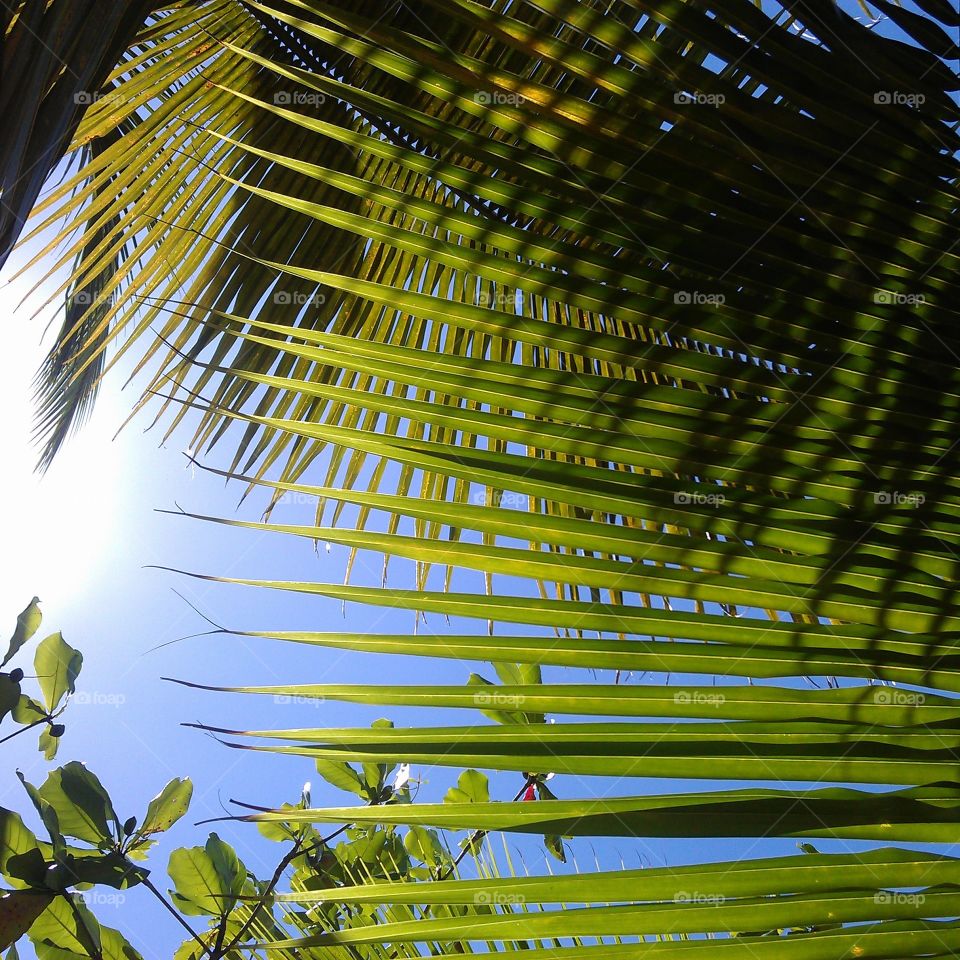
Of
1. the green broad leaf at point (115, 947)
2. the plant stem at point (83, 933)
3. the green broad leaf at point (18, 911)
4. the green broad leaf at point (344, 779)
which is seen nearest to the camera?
the green broad leaf at point (18, 911)

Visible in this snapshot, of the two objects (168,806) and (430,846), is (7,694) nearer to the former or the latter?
(168,806)

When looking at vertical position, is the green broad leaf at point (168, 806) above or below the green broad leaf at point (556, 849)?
below

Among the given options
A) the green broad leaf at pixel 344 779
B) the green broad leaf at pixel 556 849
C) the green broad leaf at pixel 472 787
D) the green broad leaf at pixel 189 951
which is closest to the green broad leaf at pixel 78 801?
the green broad leaf at pixel 189 951

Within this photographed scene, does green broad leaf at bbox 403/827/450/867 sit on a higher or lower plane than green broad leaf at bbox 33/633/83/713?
lower

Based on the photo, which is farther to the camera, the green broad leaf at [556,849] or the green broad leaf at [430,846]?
the green broad leaf at [556,849]

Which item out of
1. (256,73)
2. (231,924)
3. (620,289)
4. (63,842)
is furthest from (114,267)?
(620,289)

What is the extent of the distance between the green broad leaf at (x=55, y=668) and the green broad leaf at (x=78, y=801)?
0.18 meters

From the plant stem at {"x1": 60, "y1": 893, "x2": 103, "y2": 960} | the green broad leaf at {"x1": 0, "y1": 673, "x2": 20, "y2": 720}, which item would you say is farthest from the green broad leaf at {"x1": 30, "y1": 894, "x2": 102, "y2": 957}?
the green broad leaf at {"x1": 0, "y1": 673, "x2": 20, "y2": 720}

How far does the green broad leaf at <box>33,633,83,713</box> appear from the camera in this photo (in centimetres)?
142

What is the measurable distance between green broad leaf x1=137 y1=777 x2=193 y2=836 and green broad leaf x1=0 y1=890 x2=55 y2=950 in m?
0.38

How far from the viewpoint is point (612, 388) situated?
61cm

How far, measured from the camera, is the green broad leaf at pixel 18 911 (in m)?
0.95

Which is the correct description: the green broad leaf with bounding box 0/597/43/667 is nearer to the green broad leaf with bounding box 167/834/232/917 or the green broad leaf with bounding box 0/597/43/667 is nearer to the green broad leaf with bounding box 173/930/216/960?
the green broad leaf with bounding box 167/834/232/917

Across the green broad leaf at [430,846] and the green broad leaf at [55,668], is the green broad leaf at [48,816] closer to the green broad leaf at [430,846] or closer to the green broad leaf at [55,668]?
the green broad leaf at [55,668]
